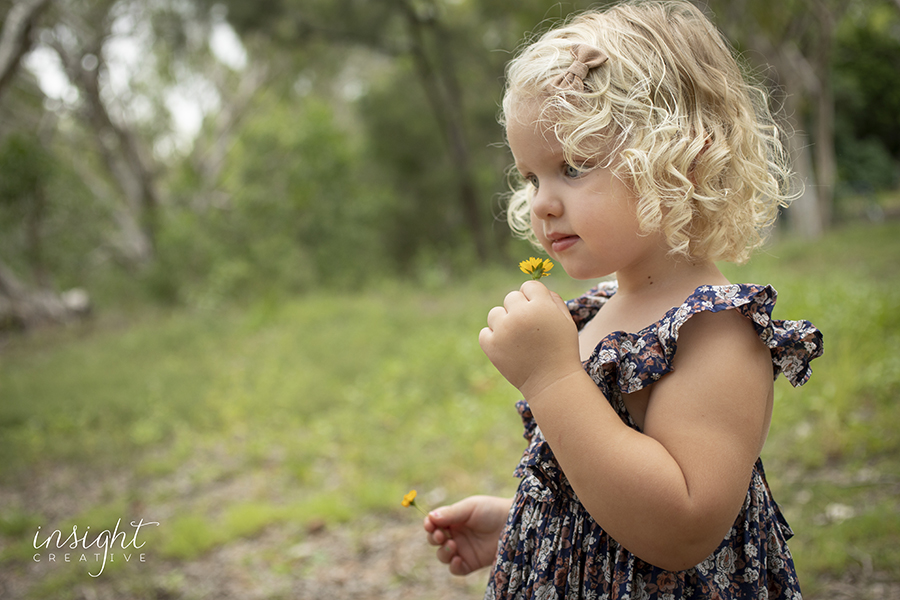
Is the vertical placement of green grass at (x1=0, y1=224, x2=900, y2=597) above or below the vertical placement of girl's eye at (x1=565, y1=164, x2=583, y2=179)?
above

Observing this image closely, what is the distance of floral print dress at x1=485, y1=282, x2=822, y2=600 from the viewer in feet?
2.90

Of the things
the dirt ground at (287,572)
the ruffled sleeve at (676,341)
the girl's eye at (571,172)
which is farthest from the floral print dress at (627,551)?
the dirt ground at (287,572)

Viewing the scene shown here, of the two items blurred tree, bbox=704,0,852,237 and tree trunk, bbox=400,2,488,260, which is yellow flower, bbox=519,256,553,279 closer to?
blurred tree, bbox=704,0,852,237

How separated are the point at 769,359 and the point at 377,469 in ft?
9.00

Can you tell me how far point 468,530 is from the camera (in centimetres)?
122

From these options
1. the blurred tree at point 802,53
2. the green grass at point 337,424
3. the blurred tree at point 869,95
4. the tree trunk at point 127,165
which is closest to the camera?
the green grass at point 337,424

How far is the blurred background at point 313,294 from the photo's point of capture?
8.82 feet

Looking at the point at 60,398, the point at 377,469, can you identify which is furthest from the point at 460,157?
the point at 377,469

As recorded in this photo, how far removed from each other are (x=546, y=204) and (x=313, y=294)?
7751mm

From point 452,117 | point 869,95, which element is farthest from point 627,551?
point 869,95

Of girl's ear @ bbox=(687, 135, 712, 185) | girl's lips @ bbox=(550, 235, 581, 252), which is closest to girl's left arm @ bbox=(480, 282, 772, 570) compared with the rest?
girl's lips @ bbox=(550, 235, 581, 252)

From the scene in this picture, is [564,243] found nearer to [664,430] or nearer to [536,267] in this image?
[536,267]

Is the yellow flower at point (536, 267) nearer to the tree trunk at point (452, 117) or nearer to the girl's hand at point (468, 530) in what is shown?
the girl's hand at point (468, 530)

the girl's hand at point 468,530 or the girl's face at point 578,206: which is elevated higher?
the girl's face at point 578,206
